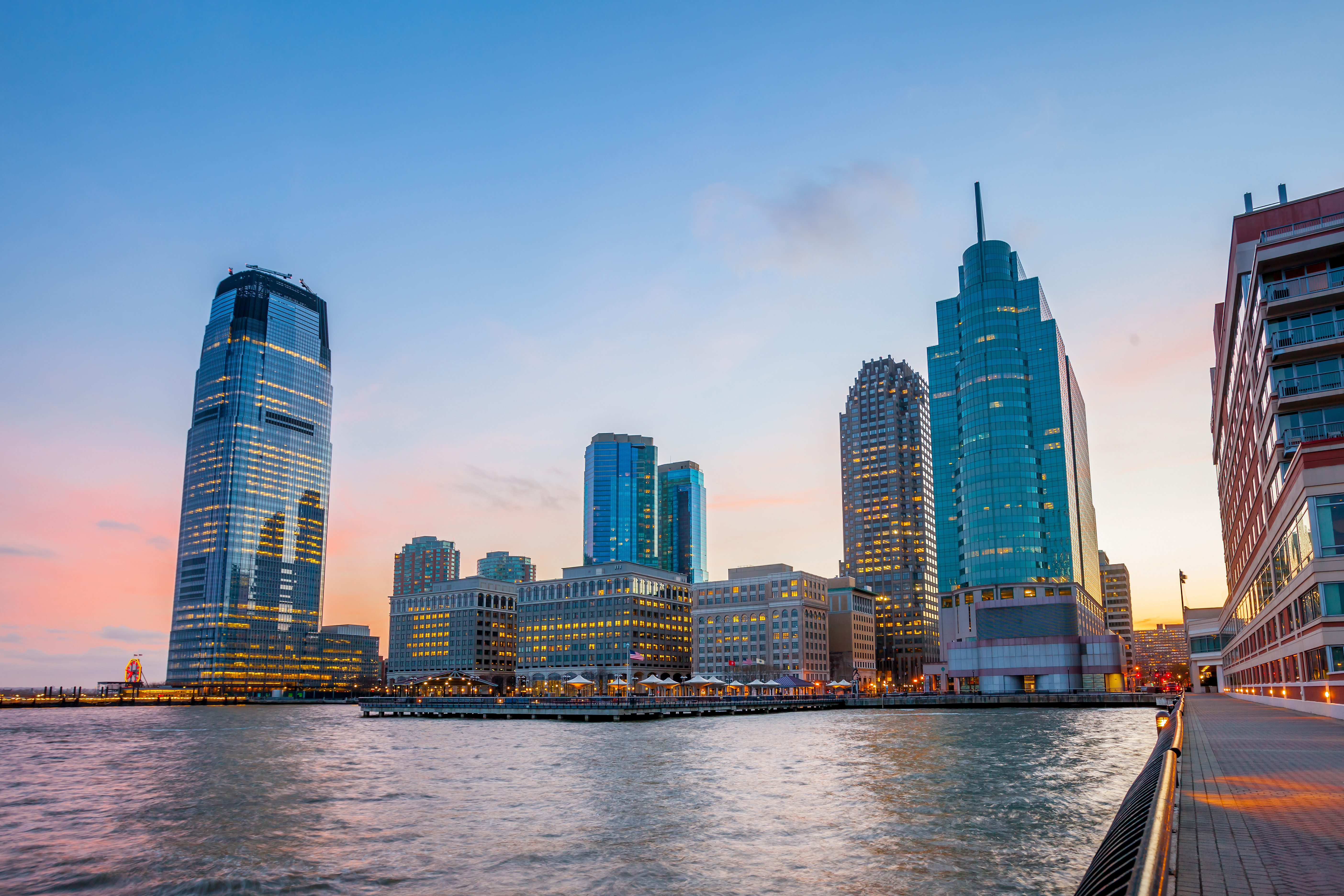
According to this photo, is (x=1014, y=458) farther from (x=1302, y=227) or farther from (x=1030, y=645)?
(x=1302, y=227)

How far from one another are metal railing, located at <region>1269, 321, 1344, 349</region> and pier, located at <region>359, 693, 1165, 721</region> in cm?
8837

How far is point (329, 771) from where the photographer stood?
56250 millimetres

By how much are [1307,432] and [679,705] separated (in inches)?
3821

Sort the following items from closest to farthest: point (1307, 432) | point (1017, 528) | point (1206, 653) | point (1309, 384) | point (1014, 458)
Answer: point (1307, 432) → point (1309, 384) → point (1206, 653) → point (1017, 528) → point (1014, 458)

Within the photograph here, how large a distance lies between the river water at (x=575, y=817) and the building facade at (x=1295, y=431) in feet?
41.2

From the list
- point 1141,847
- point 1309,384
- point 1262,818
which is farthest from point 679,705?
point 1141,847

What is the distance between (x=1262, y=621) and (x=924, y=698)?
9581 cm

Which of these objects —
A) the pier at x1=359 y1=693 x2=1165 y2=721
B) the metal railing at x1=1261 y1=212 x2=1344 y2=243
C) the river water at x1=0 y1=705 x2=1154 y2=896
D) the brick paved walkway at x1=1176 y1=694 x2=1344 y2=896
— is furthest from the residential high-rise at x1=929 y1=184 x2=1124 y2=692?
the brick paved walkway at x1=1176 y1=694 x2=1344 y2=896

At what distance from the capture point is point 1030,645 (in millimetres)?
176000

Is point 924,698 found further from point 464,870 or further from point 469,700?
point 464,870

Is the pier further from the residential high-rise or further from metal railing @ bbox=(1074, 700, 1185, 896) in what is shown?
metal railing @ bbox=(1074, 700, 1185, 896)

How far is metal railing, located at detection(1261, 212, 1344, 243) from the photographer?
196 ft

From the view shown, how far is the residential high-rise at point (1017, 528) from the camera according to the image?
17662cm

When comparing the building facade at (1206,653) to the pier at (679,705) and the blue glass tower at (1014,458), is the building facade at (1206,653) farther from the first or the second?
the blue glass tower at (1014,458)
